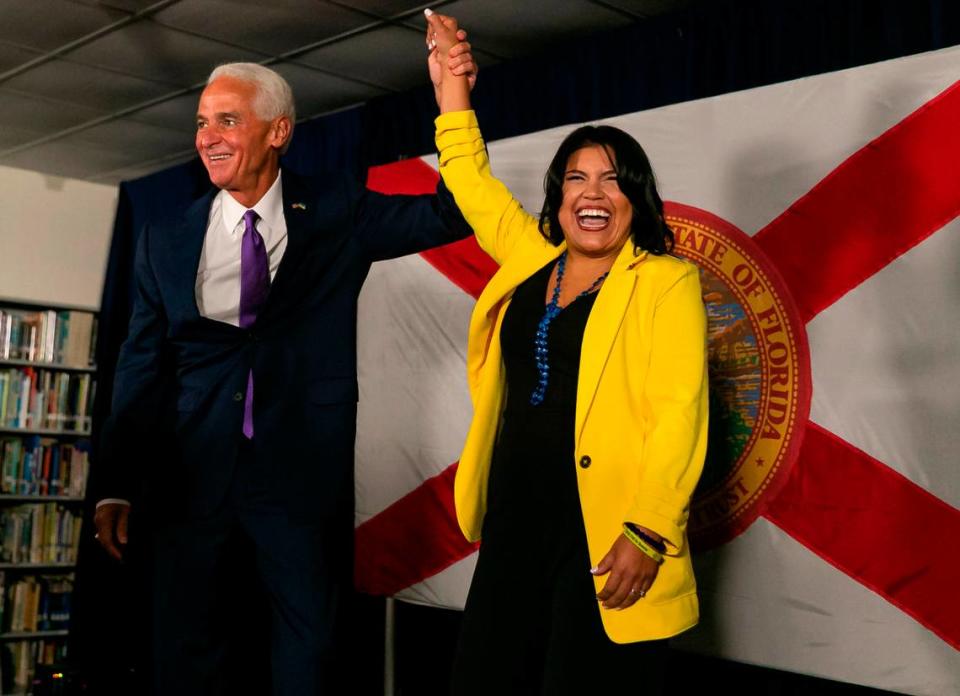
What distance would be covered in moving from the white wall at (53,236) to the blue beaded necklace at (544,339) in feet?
13.7

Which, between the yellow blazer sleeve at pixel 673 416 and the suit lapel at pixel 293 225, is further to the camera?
the suit lapel at pixel 293 225

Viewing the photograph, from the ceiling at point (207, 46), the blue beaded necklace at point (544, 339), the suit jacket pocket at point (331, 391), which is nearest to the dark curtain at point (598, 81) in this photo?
the ceiling at point (207, 46)

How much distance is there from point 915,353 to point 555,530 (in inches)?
45.3

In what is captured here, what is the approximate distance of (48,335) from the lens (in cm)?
516

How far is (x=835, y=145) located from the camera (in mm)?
2484

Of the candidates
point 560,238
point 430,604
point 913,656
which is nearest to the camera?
point 560,238

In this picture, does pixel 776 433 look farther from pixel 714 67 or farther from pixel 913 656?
pixel 714 67

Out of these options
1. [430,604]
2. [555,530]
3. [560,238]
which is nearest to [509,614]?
[555,530]

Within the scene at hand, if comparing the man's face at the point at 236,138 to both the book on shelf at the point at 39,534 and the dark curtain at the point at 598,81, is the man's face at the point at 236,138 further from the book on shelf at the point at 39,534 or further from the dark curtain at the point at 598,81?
the book on shelf at the point at 39,534

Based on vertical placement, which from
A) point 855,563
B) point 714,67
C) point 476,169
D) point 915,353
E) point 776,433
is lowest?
point 855,563

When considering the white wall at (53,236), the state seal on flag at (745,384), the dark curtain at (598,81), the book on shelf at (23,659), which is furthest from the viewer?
the white wall at (53,236)

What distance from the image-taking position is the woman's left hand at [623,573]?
1454 mm

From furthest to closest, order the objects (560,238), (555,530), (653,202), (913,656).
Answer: (913,656) → (560,238) → (653,202) → (555,530)

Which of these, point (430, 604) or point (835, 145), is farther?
point (430, 604)
